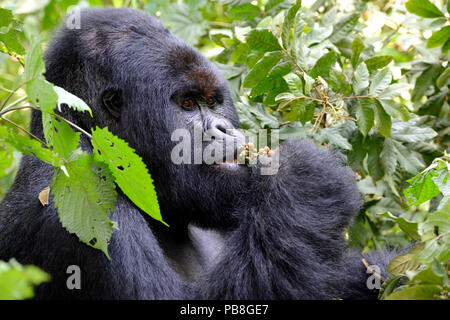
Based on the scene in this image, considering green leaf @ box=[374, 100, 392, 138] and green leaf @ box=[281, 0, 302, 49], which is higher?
green leaf @ box=[281, 0, 302, 49]

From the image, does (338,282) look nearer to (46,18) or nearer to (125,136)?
(125,136)

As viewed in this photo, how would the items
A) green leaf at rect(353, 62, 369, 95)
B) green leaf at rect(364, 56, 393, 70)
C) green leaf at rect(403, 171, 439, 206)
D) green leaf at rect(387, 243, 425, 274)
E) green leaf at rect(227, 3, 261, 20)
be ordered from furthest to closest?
green leaf at rect(227, 3, 261, 20)
green leaf at rect(364, 56, 393, 70)
green leaf at rect(353, 62, 369, 95)
green leaf at rect(403, 171, 439, 206)
green leaf at rect(387, 243, 425, 274)

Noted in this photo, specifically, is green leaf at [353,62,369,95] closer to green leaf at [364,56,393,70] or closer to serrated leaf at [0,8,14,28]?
green leaf at [364,56,393,70]

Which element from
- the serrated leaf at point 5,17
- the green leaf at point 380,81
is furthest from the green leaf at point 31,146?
the green leaf at point 380,81

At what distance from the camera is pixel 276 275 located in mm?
2740

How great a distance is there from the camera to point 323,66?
330 cm

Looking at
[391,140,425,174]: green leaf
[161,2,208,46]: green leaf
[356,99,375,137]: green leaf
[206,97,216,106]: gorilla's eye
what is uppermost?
[206,97,216,106]: gorilla's eye

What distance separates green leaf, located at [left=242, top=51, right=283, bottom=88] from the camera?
11.0ft

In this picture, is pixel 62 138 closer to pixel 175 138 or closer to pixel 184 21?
pixel 175 138

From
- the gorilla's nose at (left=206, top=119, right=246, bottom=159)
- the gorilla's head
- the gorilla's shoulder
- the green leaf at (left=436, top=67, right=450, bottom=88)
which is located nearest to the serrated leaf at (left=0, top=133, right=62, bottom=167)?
the gorilla's head

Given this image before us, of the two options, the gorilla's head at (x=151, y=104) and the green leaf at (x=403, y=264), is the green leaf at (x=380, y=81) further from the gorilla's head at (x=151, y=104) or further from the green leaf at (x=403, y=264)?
the green leaf at (x=403, y=264)

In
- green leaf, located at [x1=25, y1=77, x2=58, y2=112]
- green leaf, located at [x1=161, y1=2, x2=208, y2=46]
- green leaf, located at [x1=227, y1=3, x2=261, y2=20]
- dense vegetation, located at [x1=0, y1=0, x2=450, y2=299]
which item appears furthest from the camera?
green leaf, located at [x1=161, y1=2, x2=208, y2=46]

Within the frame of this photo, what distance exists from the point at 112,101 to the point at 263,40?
0.99 m
